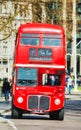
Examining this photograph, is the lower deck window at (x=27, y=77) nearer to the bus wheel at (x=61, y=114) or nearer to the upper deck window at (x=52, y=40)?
the upper deck window at (x=52, y=40)

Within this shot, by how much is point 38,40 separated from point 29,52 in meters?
0.84

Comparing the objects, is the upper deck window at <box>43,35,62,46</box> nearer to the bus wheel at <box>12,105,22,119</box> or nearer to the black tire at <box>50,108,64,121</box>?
the black tire at <box>50,108,64,121</box>

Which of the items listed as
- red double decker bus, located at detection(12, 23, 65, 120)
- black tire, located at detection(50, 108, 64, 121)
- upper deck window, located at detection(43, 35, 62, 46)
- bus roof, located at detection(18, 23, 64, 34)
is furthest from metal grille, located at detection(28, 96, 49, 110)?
bus roof, located at detection(18, 23, 64, 34)

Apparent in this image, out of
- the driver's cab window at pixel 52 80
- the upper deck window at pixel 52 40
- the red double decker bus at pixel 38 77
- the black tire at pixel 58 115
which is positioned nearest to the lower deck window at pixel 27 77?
the red double decker bus at pixel 38 77

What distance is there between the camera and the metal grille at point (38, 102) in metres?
31.2

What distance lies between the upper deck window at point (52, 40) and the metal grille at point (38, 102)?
2.14 metres

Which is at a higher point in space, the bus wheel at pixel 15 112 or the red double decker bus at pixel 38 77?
the red double decker bus at pixel 38 77

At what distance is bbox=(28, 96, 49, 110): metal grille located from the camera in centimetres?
3117

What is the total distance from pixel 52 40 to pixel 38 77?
5.38 feet

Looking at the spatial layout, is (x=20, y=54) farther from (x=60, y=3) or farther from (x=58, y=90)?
(x=60, y=3)

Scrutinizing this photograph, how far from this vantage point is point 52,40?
1245 inches

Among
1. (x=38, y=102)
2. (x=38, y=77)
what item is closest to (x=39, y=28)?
(x=38, y=77)

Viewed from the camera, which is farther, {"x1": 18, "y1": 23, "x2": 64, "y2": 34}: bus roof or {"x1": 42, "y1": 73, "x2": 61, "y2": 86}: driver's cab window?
{"x1": 18, "y1": 23, "x2": 64, "y2": 34}: bus roof

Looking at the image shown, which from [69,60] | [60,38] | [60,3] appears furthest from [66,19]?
[69,60]
